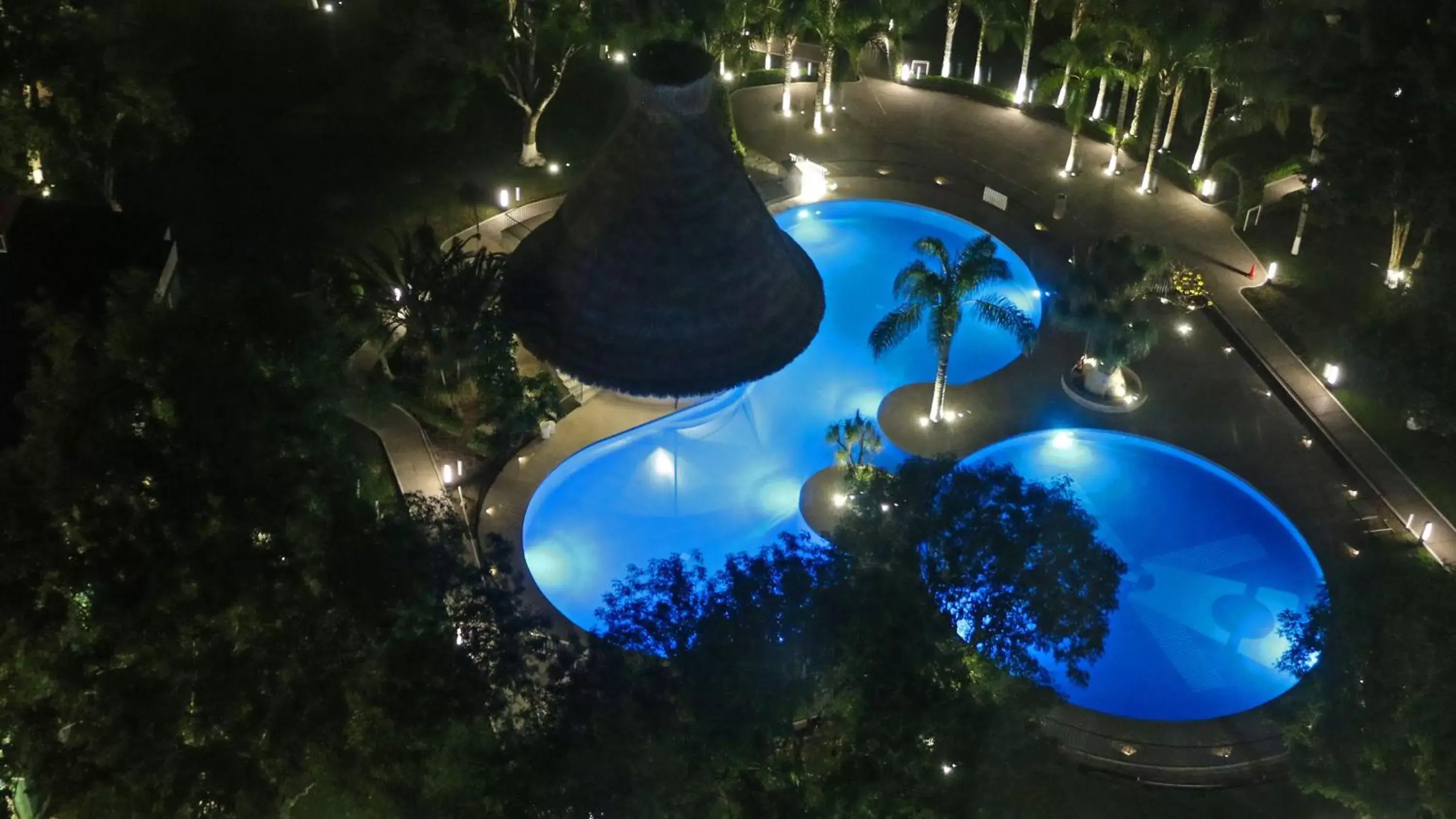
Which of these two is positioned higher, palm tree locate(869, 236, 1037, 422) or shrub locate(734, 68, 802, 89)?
shrub locate(734, 68, 802, 89)

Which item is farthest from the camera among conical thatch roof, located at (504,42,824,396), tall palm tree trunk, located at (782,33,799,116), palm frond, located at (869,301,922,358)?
tall palm tree trunk, located at (782,33,799,116)

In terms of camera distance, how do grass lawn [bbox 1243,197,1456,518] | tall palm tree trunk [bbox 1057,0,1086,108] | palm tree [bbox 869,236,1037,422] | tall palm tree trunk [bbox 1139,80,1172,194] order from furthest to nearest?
tall palm tree trunk [bbox 1057,0,1086,108]
tall palm tree trunk [bbox 1139,80,1172,194]
grass lawn [bbox 1243,197,1456,518]
palm tree [bbox 869,236,1037,422]

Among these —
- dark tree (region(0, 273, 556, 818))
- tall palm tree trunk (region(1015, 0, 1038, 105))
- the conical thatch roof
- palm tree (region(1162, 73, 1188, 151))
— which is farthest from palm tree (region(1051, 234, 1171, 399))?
dark tree (region(0, 273, 556, 818))

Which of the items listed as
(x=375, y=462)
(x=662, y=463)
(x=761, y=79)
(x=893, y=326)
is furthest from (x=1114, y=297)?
(x=761, y=79)

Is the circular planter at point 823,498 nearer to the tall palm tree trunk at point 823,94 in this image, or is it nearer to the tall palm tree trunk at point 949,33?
the tall palm tree trunk at point 823,94

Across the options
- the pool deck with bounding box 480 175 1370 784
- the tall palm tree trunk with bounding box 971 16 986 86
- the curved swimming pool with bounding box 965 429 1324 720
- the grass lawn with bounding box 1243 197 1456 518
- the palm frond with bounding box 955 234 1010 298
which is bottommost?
the curved swimming pool with bounding box 965 429 1324 720

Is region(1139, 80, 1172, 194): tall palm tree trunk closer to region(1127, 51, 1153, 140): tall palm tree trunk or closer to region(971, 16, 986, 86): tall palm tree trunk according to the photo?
region(1127, 51, 1153, 140): tall palm tree trunk

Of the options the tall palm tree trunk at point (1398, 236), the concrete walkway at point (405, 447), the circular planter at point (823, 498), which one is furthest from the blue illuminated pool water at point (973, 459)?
the tall palm tree trunk at point (1398, 236)
